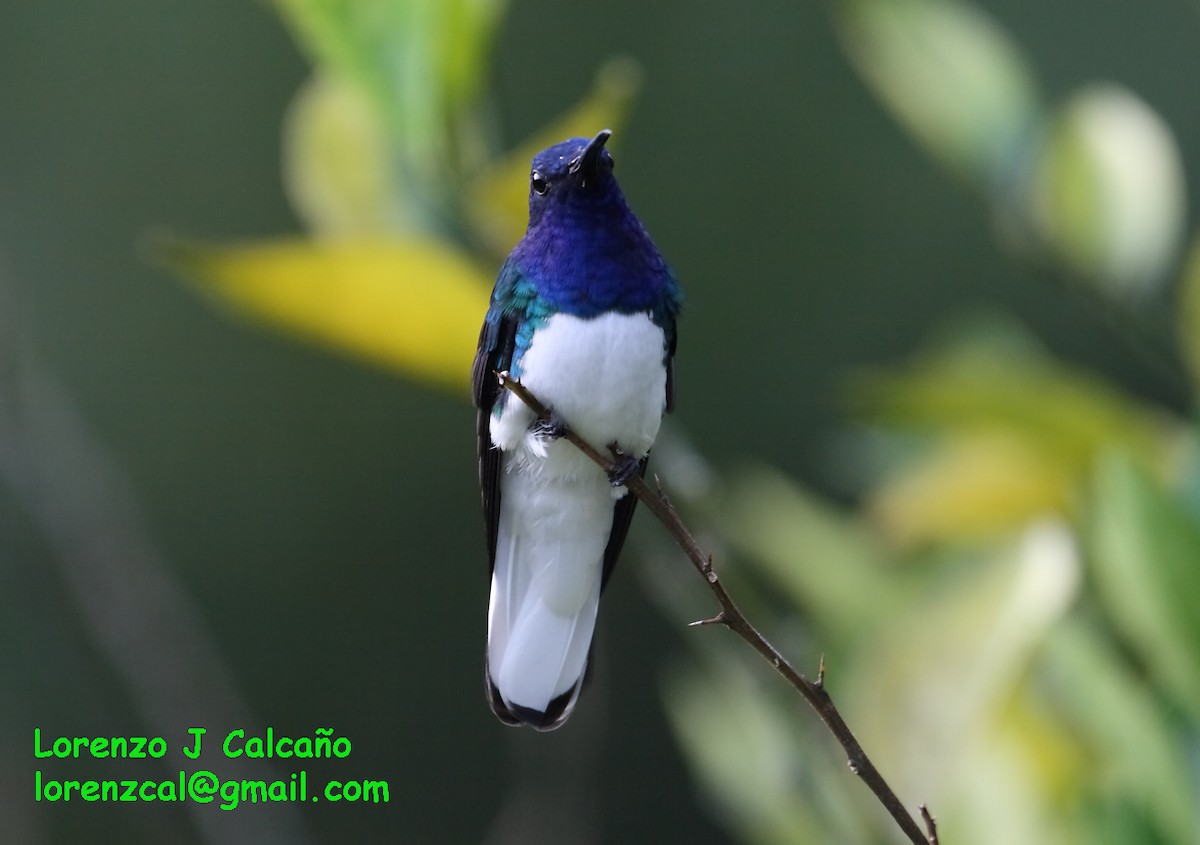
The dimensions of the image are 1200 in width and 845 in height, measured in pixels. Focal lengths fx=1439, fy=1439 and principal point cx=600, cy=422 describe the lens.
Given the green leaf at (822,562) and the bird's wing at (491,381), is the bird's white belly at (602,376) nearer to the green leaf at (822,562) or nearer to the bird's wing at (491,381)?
the bird's wing at (491,381)

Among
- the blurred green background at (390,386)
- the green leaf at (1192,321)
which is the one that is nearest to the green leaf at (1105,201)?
the green leaf at (1192,321)

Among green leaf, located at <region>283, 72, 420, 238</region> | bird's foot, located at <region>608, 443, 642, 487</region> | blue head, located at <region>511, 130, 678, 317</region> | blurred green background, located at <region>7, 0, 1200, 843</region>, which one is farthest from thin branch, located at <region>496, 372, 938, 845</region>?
blurred green background, located at <region>7, 0, 1200, 843</region>

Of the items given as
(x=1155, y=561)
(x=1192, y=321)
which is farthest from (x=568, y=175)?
(x=1192, y=321)

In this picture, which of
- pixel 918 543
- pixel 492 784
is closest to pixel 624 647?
pixel 492 784

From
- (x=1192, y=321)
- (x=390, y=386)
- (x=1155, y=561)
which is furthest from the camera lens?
(x=390, y=386)

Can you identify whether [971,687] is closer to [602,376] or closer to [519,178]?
[602,376]

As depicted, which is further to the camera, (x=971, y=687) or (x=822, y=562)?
(x=822, y=562)

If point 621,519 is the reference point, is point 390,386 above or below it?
above
